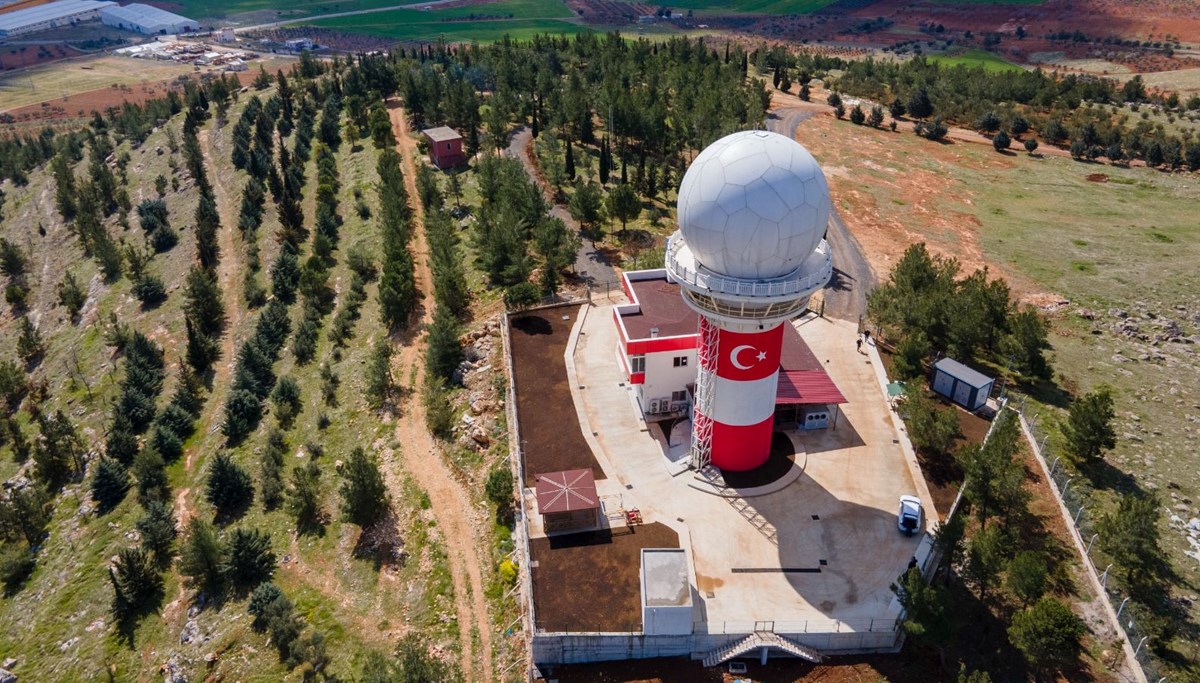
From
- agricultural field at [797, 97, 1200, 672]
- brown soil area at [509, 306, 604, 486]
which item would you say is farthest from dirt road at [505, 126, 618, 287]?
agricultural field at [797, 97, 1200, 672]

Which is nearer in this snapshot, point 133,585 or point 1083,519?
point 1083,519

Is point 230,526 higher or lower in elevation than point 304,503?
lower

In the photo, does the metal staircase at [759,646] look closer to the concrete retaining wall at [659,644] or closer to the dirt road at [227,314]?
the concrete retaining wall at [659,644]

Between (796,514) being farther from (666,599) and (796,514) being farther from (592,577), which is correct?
(592,577)

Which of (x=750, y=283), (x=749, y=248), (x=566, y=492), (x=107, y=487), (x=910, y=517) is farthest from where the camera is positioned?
(x=107, y=487)

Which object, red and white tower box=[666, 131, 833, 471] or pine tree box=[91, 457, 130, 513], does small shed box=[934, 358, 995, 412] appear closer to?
red and white tower box=[666, 131, 833, 471]

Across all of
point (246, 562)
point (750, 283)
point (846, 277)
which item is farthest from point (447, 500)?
point (846, 277)
